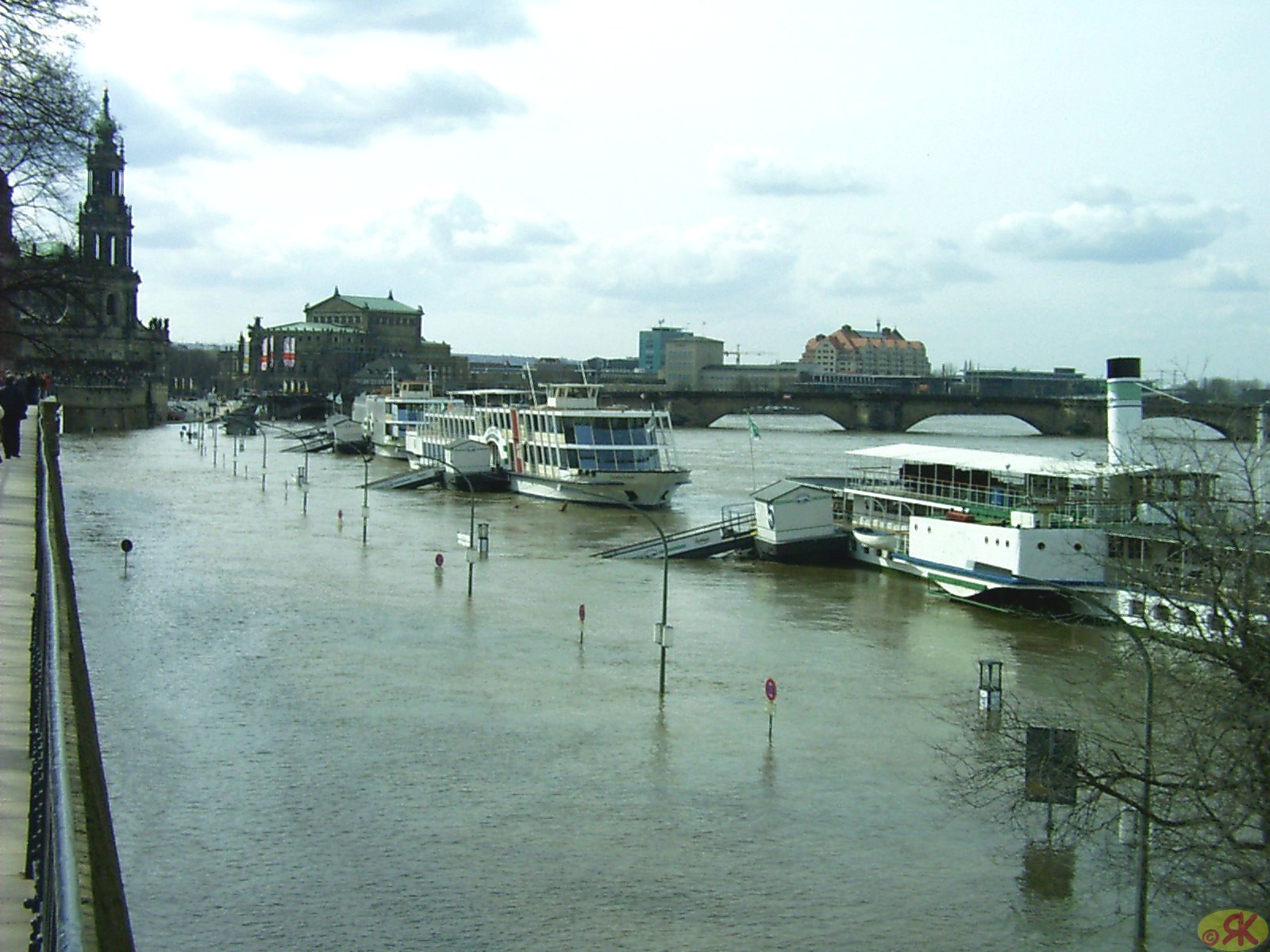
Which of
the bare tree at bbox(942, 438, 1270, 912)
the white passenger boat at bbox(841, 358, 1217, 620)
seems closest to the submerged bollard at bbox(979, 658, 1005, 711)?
the bare tree at bbox(942, 438, 1270, 912)

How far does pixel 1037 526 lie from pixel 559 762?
20102mm

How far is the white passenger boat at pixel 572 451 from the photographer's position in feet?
226

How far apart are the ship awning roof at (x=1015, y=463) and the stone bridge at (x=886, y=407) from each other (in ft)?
→ 313

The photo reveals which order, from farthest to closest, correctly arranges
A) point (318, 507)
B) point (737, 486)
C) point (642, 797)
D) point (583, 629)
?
point (737, 486) < point (318, 507) < point (583, 629) < point (642, 797)

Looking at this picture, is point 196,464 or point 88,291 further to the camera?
point 196,464

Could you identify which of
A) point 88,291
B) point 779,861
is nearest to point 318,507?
point 88,291

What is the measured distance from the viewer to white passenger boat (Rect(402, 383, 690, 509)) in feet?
226

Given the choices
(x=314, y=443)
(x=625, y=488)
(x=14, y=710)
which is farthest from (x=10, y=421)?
(x=314, y=443)

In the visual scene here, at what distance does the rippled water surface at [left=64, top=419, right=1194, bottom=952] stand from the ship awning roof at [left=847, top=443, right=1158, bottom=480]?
4.69m

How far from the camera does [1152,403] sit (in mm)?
110750

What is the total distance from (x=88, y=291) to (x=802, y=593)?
22.3 metres

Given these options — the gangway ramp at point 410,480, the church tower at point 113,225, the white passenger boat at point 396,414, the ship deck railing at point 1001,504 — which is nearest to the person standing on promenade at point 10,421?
the ship deck railing at point 1001,504

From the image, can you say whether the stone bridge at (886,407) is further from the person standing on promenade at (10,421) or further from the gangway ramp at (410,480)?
the person standing on promenade at (10,421)

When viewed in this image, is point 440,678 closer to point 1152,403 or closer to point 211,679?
point 211,679
